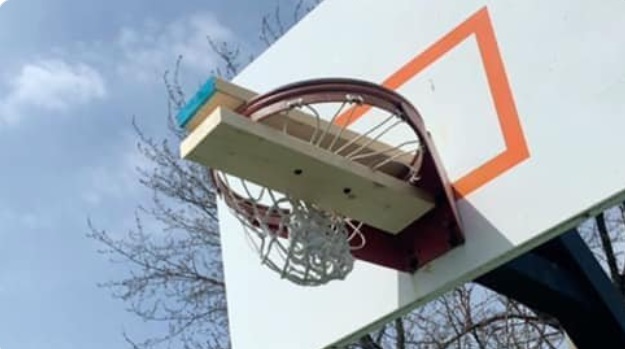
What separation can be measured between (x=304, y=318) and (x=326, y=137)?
554 mm

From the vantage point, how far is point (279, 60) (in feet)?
9.29

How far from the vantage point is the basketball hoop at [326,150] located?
2.09m

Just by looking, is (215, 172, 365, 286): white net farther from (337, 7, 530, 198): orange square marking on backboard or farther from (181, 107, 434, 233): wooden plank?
(337, 7, 530, 198): orange square marking on backboard

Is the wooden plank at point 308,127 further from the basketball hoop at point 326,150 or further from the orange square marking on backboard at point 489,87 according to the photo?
the orange square marking on backboard at point 489,87

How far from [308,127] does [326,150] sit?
0.22 feet

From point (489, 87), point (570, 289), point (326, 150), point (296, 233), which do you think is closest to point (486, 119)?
point (489, 87)

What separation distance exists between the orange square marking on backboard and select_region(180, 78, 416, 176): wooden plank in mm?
112

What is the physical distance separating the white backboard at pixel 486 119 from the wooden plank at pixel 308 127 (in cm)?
11

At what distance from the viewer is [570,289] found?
2.53m

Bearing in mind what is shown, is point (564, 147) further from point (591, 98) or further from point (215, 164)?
point (215, 164)

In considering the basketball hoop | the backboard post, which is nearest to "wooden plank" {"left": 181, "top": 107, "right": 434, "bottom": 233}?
the basketball hoop

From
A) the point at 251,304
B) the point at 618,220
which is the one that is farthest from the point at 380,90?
the point at 618,220

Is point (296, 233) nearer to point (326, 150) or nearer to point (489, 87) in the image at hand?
point (326, 150)

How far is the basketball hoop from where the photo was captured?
2094mm
